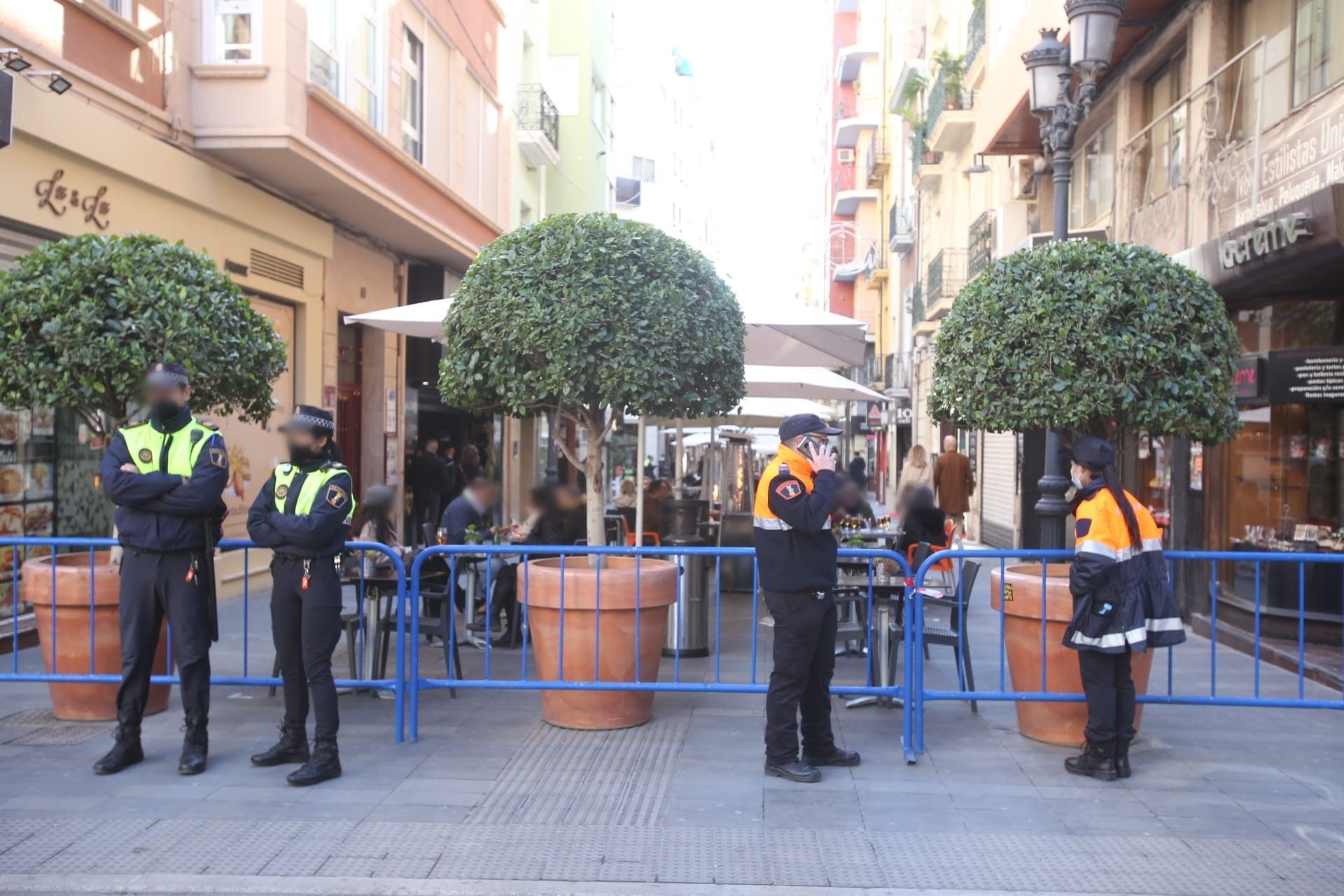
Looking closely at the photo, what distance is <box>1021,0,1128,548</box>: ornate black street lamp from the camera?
8633 millimetres

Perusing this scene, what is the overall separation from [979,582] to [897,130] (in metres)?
24.6

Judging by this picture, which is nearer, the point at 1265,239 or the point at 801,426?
the point at 801,426

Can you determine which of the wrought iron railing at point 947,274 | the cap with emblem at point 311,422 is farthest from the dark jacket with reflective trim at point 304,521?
the wrought iron railing at point 947,274

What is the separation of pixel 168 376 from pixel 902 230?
93.9ft

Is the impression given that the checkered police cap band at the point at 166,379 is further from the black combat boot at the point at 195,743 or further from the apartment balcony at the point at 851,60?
the apartment balcony at the point at 851,60

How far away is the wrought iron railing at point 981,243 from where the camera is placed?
18.6 metres

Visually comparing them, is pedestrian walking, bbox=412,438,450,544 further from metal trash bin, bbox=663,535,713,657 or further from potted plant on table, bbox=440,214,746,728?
potted plant on table, bbox=440,214,746,728

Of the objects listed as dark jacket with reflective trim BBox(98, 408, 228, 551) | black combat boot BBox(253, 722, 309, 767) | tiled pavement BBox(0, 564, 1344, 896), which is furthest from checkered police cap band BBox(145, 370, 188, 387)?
tiled pavement BBox(0, 564, 1344, 896)

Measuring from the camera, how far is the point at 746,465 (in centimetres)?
1581

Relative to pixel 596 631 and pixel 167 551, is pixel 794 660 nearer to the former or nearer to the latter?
pixel 596 631

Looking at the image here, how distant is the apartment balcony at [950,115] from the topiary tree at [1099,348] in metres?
16.0

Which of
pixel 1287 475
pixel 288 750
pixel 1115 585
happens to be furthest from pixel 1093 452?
pixel 1287 475

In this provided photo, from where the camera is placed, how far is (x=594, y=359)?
6.51 meters

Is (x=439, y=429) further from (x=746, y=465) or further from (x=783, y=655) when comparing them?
(x=783, y=655)
